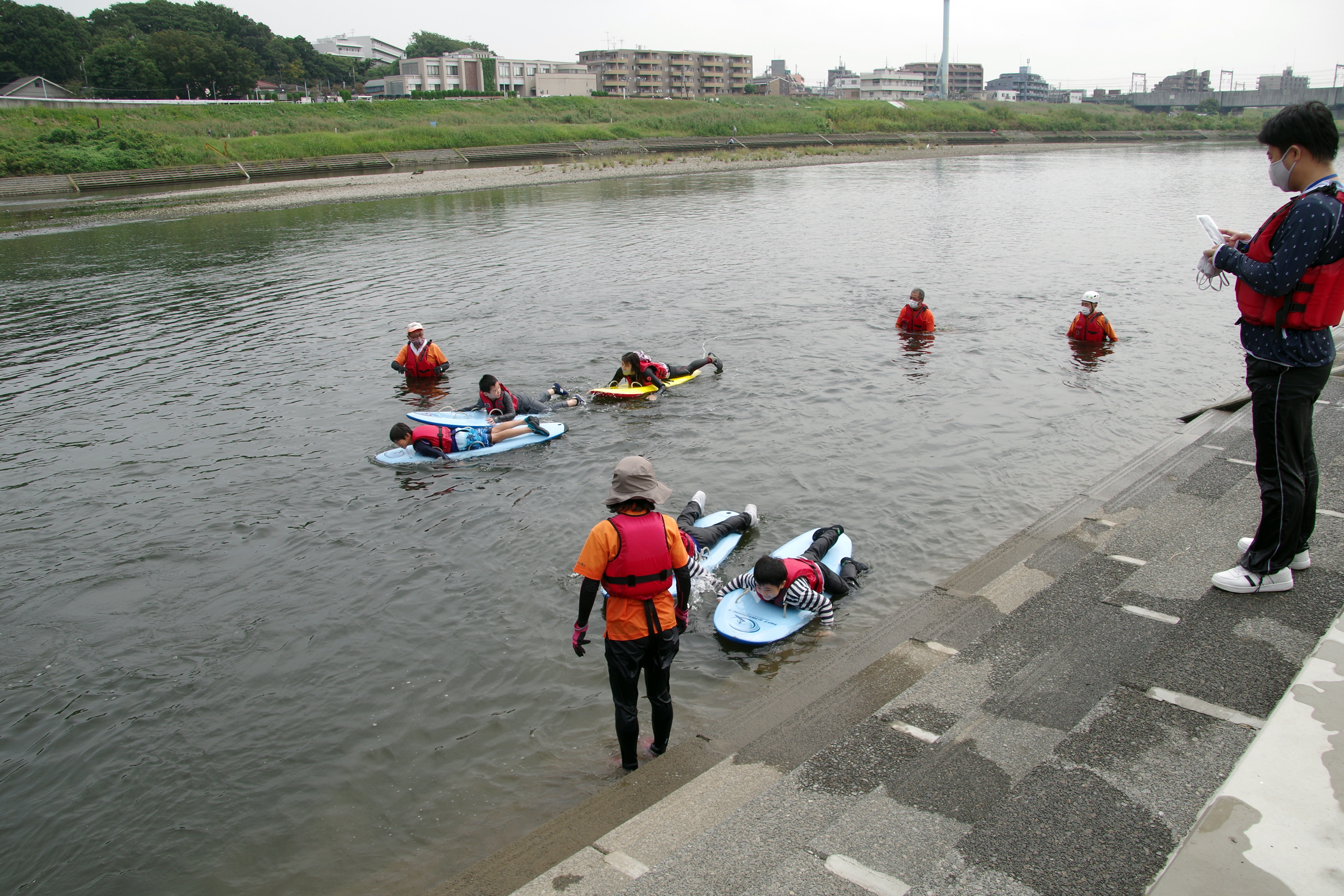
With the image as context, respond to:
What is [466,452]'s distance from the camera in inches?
504

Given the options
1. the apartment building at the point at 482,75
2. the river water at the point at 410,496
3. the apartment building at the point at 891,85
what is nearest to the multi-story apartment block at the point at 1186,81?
the apartment building at the point at 891,85

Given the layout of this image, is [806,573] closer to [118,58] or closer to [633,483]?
[633,483]

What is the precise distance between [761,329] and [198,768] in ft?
49.8

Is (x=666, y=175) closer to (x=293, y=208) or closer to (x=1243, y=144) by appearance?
(x=293, y=208)

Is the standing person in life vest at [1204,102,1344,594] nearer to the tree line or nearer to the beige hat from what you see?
the beige hat

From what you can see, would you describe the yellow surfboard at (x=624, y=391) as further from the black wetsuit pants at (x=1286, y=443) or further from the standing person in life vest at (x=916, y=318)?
the black wetsuit pants at (x=1286, y=443)

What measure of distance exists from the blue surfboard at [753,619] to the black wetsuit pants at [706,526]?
1060 mm

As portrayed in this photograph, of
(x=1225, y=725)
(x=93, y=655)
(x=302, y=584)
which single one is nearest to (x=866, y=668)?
(x=1225, y=725)

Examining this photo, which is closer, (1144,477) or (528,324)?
(1144,477)

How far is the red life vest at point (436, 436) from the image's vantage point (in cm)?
1255

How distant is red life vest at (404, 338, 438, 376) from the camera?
52.6ft

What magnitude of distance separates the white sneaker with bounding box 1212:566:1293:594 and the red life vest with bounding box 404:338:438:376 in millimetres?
13618

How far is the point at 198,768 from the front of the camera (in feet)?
22.2

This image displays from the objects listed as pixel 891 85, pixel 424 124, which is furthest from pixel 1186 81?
pixel 424 124
